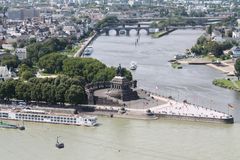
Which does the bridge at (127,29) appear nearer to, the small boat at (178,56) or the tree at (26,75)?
the small boat at (178,56)

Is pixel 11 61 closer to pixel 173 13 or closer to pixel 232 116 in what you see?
pixel 232 116

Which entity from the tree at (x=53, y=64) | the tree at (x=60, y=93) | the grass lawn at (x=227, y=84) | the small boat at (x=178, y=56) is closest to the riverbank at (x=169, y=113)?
the tree at (x=60, y=93)

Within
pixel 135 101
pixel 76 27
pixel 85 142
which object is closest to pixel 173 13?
pixel 76 27

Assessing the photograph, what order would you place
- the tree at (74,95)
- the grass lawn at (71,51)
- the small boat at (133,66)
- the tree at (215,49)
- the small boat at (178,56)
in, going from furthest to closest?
the grass lawn at (71,51)
the tree at (215,49)
the small boat at (178,56)
the small boat at (133,66)
the tree at (74,95)

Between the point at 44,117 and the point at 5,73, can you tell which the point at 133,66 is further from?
the point at 44,117

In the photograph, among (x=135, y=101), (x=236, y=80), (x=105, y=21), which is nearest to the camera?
(x=135, y=101)

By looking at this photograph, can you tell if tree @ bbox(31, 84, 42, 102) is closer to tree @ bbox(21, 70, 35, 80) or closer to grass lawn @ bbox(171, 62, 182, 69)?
tree @ bbox(21, 70, 35, 80)
